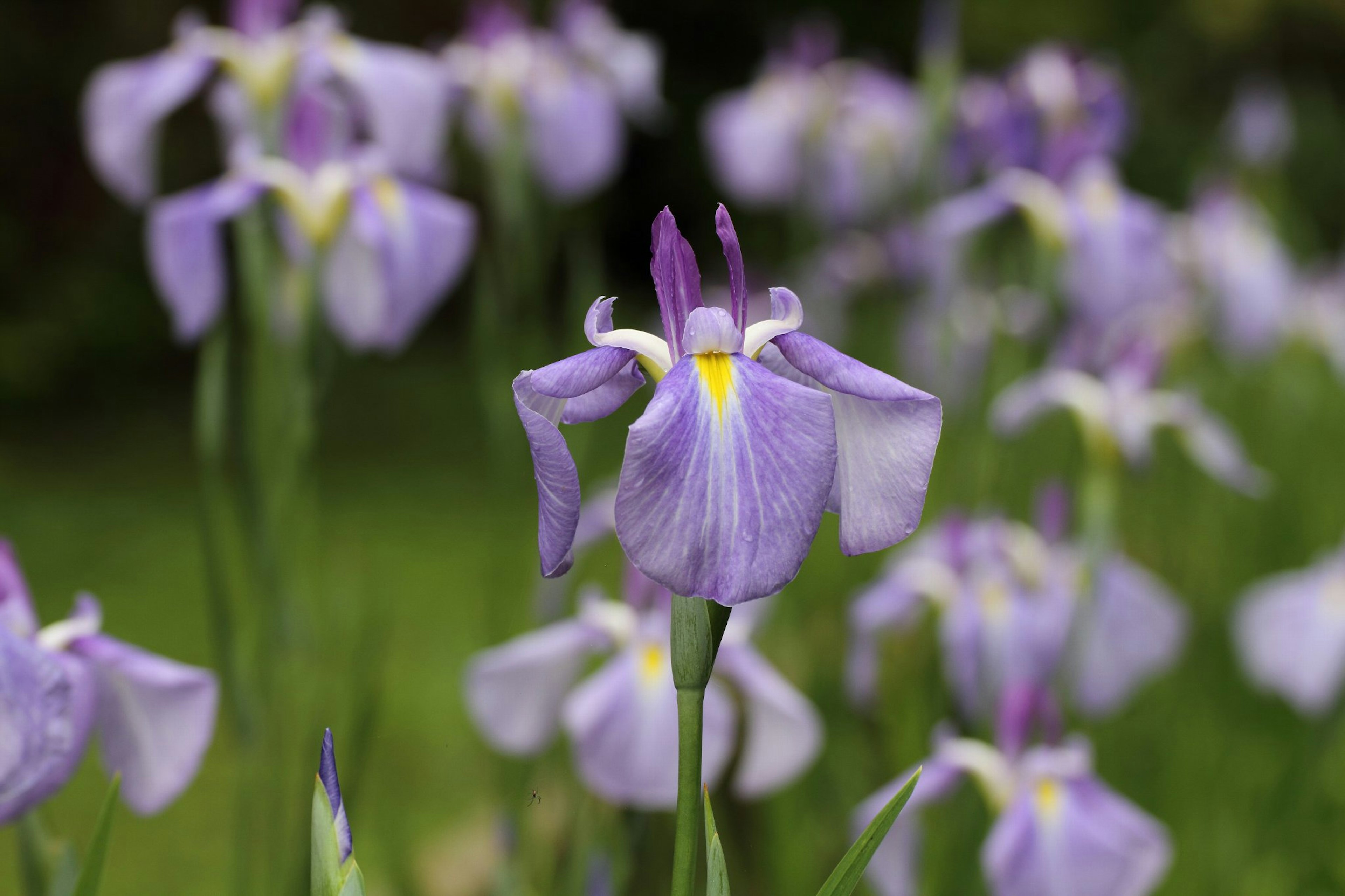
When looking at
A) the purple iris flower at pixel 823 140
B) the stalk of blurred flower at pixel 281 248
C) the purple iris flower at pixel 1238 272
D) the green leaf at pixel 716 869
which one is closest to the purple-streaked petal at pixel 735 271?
the green leaf at pixel 716 869

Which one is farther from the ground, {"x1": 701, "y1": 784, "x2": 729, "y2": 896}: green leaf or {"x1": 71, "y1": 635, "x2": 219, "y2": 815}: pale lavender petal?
{"x1": 701, "y1": 784, "x2": 729, "y2": 896}: green leaf

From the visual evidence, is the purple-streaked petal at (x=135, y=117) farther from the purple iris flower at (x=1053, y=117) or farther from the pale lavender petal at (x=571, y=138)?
the purple iris flower at (x=1053, y=117)

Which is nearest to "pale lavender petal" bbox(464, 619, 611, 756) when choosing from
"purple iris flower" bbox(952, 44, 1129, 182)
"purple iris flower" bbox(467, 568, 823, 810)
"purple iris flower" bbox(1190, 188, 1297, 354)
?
"purple iris flower" bbox(467, 568, 823, 810)

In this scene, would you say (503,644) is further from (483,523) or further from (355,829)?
(483,523)

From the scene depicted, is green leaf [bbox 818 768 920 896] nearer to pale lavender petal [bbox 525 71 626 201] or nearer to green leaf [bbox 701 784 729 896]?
green leaf [bbox 701 784 729 896]

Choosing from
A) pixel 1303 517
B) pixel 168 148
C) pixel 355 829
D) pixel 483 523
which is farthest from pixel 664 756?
pixel 168 148

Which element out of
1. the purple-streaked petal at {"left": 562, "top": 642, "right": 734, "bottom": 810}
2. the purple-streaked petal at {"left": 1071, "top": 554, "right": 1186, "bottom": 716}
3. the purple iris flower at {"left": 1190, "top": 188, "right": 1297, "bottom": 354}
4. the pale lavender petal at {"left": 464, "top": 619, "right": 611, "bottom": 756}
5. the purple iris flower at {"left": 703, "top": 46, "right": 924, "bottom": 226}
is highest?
the purple iris flower at {"left": 703, "top": 46, "right": 924, "bottom": 226}

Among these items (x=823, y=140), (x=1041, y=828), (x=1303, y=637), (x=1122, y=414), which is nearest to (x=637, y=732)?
(x=1041, y=828)
